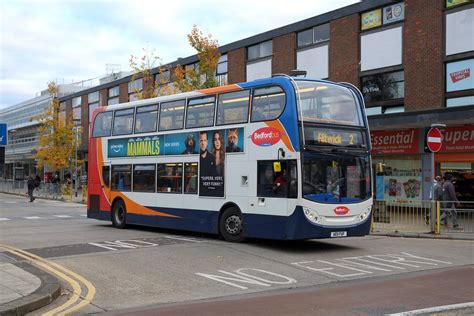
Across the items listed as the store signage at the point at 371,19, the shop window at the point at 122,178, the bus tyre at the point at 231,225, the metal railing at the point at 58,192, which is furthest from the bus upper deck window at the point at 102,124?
the metal railing at the point at 58,192

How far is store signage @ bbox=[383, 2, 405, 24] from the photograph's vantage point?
73.0 feet

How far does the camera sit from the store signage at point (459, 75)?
1966 cm

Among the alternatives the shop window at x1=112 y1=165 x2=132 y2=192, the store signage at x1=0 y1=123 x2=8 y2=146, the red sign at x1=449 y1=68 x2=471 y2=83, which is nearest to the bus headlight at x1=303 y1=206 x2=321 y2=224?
the store signage at x1=0 y1=123 x2=8 y2=146

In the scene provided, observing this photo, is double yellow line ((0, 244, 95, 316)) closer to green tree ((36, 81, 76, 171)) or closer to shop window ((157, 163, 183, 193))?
shop window ((157, 163, 183, 193))

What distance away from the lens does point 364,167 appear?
42.0 feet

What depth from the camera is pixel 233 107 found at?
13539 mm

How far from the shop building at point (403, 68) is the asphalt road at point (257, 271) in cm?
603

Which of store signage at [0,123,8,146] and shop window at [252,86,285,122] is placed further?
shop window at [252,86,285,122]

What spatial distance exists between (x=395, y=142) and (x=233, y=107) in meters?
11.6

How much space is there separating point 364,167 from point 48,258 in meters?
7.59

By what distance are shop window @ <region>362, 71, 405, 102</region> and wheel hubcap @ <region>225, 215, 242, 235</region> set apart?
11988 millimetres

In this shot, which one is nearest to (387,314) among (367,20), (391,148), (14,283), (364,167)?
(14,283)

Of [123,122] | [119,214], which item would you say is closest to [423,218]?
[119,214]

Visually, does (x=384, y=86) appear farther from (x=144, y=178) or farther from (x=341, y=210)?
(x=341, y=210)
